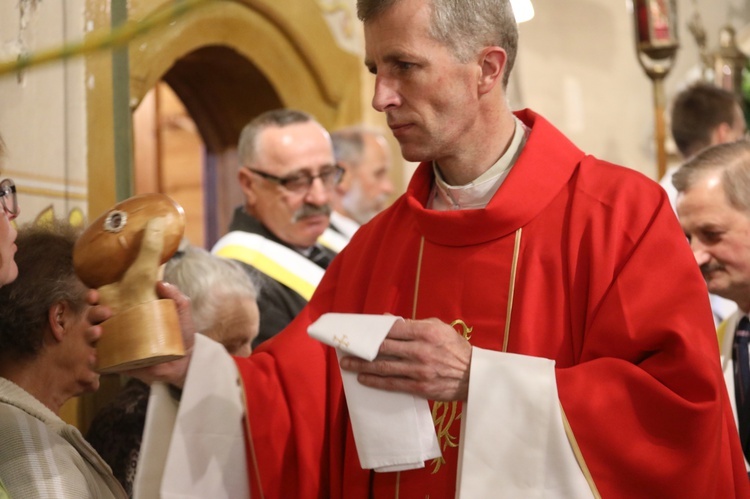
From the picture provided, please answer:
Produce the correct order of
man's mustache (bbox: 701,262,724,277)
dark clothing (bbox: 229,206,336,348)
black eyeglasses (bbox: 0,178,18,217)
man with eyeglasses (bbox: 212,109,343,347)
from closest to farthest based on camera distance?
black eyeglasses (bbox: 0,178,18,217)
man's mustache (bbox: 701,262,724,277)
dark clothing (bbox: 229,206,336,348)
man with eyeglasses (bbox: 212,109,343,347)

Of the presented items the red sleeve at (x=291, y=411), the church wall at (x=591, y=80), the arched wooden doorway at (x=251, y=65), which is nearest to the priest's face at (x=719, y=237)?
the red sleeve at (x=291, y=411)

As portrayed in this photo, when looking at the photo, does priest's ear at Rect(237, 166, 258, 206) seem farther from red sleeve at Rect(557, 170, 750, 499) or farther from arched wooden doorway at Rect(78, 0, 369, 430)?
red sleeve at Rect(557, 170, 750, 499)

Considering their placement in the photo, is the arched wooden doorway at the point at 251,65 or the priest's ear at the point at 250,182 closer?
the priest's ear at the point at 250,182

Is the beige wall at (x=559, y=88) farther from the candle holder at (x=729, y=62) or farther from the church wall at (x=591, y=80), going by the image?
the candle holder at (x=729, y=62)

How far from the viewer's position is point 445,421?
8.39ft

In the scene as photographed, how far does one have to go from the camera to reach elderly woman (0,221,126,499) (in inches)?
102

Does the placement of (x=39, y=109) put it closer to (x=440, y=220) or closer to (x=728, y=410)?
(x=440, y=220)

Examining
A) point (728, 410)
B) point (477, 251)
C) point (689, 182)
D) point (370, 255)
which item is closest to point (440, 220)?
point (477, 251)

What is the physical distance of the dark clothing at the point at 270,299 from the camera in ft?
14.4

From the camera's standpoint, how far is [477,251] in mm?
2639

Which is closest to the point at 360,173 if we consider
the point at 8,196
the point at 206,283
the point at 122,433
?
the point at 206,283

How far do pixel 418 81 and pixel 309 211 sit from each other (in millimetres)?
2267

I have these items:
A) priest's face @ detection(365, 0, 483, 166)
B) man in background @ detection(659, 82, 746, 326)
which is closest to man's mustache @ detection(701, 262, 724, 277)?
priest's face @ detection(365, 0, 483, 166)

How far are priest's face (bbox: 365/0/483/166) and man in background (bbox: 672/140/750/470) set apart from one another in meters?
1.22
